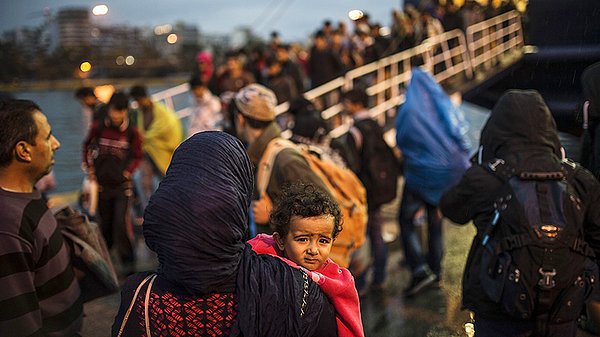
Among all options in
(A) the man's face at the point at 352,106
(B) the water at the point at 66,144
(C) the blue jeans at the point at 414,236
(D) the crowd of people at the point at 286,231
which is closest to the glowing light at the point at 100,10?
(B) the water at the point at 66,144

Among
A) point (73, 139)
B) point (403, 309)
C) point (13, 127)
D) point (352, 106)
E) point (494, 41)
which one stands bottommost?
point (73, 139)

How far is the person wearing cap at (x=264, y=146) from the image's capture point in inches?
133

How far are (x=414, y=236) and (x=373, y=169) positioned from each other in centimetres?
73

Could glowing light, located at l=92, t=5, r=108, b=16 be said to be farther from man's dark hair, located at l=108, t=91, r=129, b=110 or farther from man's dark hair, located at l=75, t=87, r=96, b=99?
man's dark hair, located at l=108, t=91, r=129, b=110

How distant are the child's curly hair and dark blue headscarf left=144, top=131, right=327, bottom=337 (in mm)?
514

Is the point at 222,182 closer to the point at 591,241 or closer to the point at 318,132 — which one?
the point at 591,241

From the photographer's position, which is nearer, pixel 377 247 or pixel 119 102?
pixel 377 247

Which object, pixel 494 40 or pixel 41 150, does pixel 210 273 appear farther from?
pixel 494 40

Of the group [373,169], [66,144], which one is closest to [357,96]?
[373,169]

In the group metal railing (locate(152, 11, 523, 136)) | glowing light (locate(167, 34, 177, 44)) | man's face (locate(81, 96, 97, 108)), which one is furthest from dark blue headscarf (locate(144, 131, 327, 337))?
glowing light (locate(167, 34, 177, 44))

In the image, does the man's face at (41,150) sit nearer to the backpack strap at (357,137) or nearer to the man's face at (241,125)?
the man's face at (241,125)

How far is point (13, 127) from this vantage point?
8.34 ft

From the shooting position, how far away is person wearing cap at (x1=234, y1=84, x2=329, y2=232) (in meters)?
3.38

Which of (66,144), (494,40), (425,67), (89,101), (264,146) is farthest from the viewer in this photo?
(66,144)
